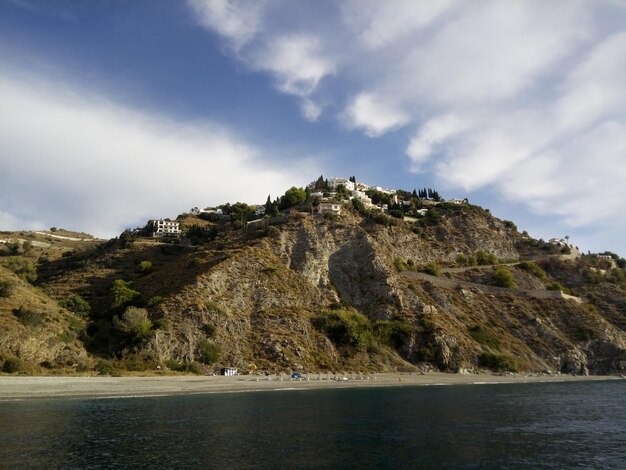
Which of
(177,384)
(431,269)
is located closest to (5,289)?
(177,384)

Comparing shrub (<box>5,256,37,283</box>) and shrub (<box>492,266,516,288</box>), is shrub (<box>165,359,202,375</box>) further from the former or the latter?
shrub (<box>492,266,516,288</box>)

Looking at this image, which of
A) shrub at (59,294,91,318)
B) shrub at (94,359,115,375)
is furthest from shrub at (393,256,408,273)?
shrub at (94,359,115,375)

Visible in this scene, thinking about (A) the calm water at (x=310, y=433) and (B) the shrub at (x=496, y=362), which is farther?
(B) the shrub at (x=496, y=362)

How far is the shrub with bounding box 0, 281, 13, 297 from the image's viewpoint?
63.7 metres

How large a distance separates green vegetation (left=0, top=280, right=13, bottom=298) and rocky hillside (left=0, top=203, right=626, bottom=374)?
0.27 metres

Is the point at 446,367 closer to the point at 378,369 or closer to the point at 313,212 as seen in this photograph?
the point at 378,369

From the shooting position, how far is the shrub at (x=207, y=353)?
220ft

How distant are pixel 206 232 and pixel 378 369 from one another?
58847mm

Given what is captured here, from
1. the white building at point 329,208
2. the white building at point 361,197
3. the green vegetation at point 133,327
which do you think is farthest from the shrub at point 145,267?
the white building at point 361,197

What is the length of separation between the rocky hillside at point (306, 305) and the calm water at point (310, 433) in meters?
17.3

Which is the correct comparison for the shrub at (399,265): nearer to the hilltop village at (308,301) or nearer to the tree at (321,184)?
the hilltop village at (308,301)

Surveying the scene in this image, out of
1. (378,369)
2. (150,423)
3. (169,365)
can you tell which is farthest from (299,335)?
(150,423)

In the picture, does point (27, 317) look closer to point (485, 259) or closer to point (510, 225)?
point (485, 259)

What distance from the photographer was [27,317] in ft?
194
